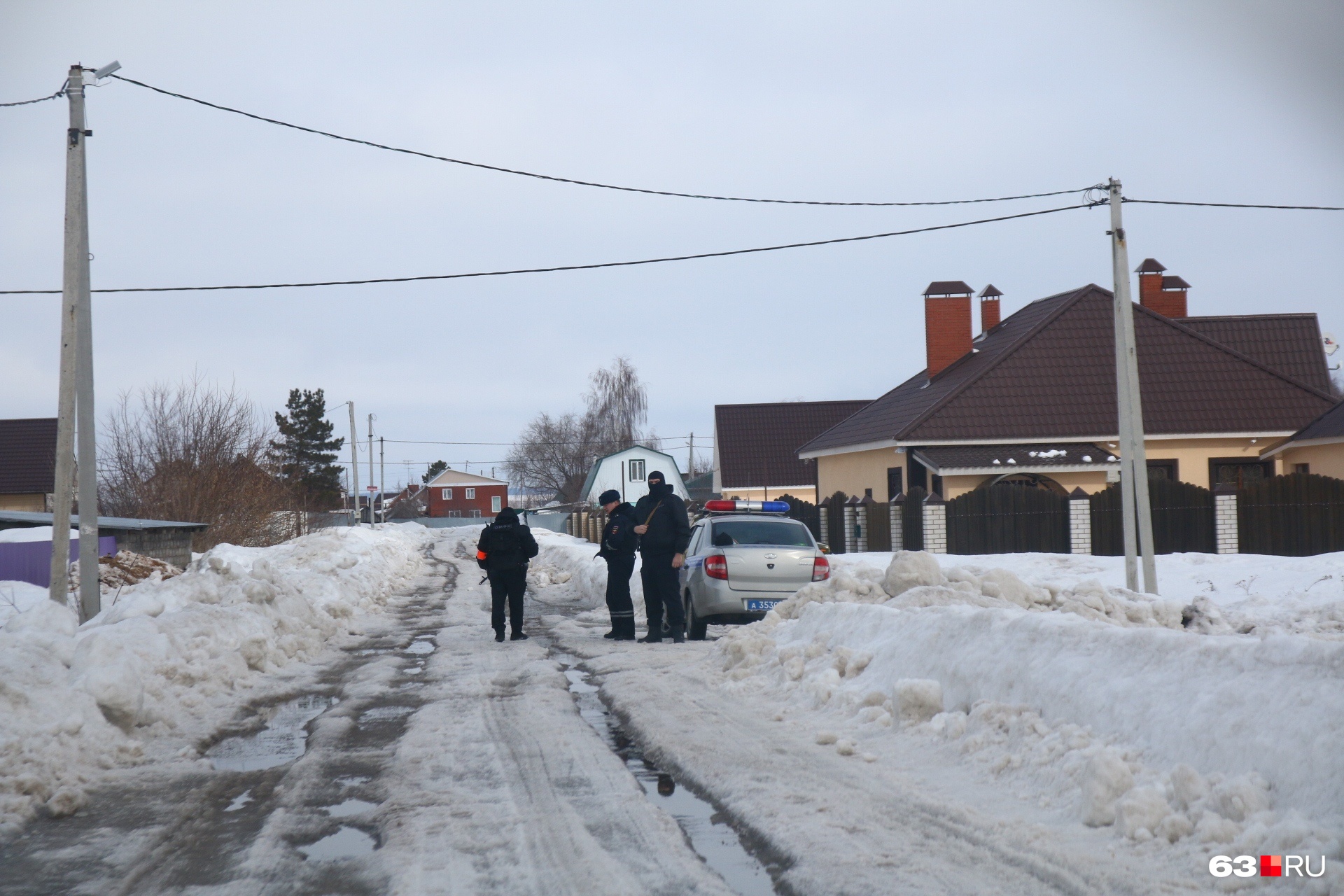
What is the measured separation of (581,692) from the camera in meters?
9.94

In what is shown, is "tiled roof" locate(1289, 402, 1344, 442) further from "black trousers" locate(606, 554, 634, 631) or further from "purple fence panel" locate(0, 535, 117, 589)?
"purple fence panel" locate(0, 535, 117, 589)

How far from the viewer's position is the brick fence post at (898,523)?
28.3 m

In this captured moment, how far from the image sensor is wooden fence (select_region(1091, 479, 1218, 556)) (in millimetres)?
25844

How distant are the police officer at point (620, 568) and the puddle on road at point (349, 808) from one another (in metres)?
8.51

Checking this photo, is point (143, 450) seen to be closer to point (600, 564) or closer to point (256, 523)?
point (256, 523)

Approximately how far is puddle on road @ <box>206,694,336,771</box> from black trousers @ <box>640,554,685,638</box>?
5.42 meters

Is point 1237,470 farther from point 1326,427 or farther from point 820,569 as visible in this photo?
point 820,569

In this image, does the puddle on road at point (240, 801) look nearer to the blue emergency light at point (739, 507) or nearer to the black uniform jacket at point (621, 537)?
the black uniform jacket at point (621, 537)

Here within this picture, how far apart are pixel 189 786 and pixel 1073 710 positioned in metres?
4.96

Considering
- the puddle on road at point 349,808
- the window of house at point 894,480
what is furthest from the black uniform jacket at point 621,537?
the window of house at point 894,480

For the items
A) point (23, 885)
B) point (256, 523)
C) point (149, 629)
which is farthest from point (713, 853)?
point (256, 523)

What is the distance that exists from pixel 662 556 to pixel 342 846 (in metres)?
8.97

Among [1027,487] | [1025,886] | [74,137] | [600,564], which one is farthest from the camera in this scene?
[1027,487]

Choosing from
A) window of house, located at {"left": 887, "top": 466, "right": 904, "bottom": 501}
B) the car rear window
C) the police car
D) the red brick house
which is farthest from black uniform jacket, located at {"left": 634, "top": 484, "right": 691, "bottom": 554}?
the red brick house
